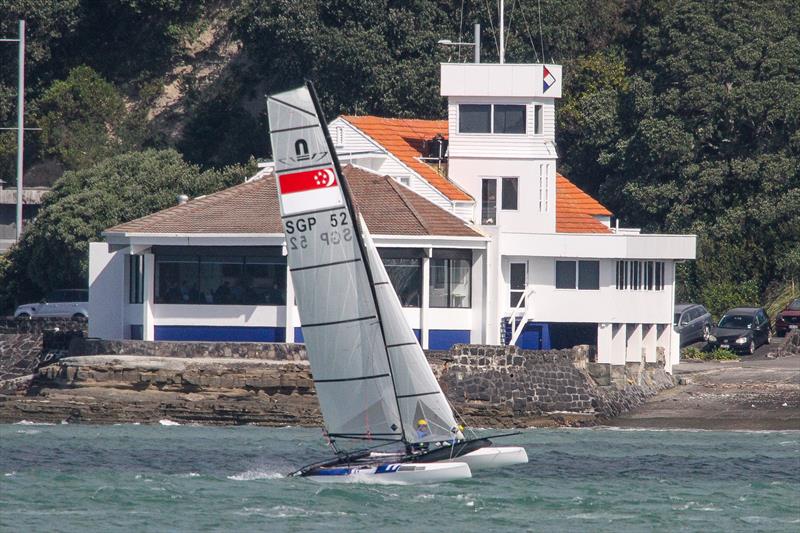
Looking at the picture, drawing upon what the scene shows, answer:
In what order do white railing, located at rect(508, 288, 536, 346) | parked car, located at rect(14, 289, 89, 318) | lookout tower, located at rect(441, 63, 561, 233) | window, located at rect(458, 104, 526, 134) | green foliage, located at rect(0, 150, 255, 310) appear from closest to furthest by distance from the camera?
white railing, located at rect(508, 288, 536, 346)
lookout tower, located at rect(441, 63, 561, 233)
window, located at rect(458, 104, 526, 134)
parked car, located at rect(14, 289, 89, 318)
green foliage, located at rect(0, 150, 255, 310)

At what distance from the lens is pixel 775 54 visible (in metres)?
56.8

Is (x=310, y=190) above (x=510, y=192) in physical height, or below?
below

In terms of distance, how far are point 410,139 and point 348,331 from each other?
837 inches

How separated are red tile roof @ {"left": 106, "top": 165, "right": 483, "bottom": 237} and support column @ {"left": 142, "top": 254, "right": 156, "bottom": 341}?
2.96ft

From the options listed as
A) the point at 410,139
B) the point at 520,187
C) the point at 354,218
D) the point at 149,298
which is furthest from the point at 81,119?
the point at 354,218

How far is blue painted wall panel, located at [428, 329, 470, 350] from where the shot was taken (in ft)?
134

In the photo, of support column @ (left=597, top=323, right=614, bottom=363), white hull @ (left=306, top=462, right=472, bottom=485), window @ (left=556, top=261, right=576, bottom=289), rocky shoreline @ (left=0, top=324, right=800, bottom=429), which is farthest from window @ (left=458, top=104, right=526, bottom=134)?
white hull @ (left=306, top=462, right=472, bottom=485)

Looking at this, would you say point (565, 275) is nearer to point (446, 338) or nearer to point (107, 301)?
point (446, 338)

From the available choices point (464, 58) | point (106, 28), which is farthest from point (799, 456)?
point (106, 28)

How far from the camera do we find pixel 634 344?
43.9 meters

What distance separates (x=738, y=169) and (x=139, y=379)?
26.5 meters

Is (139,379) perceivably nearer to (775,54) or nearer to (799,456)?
(799,456)

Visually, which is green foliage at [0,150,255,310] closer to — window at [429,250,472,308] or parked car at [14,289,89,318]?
parked car at [14,289,89,318]

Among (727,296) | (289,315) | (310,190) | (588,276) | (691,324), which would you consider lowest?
(691,324)
